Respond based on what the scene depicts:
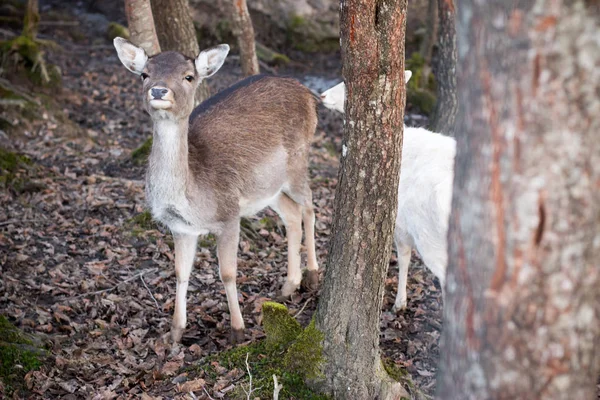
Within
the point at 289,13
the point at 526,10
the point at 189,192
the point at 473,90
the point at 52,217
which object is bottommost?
the point at 52,217

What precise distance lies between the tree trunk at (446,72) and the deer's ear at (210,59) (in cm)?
372

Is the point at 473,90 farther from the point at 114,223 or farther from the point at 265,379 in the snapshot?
the point at 114,223

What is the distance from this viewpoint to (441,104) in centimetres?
922

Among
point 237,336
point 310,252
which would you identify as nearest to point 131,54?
point 237,336

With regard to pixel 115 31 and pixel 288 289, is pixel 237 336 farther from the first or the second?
pixel 115 31

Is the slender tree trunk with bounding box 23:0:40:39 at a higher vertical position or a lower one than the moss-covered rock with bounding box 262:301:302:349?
higher

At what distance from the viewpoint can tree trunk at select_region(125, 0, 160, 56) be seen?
24.8ft

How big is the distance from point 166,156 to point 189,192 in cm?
36

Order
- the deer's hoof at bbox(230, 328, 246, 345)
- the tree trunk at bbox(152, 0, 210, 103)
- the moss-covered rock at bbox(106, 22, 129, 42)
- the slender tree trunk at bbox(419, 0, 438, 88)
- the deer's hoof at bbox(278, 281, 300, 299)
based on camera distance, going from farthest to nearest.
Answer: the moss-covered rock at bbox(106, 22, 129, 42), the slender tree trunk at bbox(419, 0, 438, 88), the tree trunk at bbox(152, 0, 210, 103), the deer's hoof at bbox(278, 281, 300, 299), the deer's hoof at bbox(230, 328, 246, 345)

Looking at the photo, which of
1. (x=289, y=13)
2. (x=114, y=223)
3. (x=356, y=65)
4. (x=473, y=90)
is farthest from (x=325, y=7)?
(x=473, y=90)

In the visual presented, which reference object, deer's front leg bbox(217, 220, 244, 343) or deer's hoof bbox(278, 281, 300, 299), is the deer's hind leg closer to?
deer's hoof bbox(278, 281, 300, 299)

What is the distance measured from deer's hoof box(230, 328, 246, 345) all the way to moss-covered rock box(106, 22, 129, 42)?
10708 millimetres

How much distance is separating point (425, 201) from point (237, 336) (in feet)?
6.28

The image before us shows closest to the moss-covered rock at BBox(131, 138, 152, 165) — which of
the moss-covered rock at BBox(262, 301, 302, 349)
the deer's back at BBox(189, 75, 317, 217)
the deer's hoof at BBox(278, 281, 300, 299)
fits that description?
the deer's back at BBox(189, 75, 317, 217)
